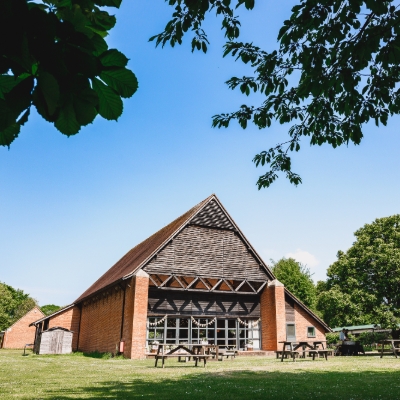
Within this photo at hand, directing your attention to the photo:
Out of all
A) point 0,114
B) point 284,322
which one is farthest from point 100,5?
point 284,322

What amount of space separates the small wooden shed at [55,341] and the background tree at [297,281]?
110 ft

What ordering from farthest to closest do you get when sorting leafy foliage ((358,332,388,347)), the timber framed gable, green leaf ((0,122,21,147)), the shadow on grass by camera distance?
leafy foliage ((358,332,388,347)) < the timber framed gable < the shadow on grass < green leaf ((0,122,21,147))

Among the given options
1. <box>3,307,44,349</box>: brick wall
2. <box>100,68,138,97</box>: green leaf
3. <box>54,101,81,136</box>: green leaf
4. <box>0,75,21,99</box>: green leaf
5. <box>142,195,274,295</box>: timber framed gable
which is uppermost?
<box>142,195,274,295</box>: timber framed gable

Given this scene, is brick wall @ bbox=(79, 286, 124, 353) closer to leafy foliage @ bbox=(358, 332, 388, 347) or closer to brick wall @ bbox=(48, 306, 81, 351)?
brick wall @ bbox=(48, 306, 81, 351)

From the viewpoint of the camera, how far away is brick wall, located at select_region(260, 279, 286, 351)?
24.2m

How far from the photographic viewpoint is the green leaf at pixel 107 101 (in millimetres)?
1578

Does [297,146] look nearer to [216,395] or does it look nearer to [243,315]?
[216,395]

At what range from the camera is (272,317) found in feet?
81.2

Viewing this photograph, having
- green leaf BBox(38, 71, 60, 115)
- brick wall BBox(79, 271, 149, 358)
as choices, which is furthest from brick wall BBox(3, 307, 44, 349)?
green leaf BBox(38, 71, 60, 115)

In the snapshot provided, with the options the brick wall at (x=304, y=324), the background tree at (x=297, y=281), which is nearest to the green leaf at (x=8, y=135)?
the brick wall at (x=304, y=324)

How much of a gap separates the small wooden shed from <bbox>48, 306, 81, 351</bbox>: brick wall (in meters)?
2.29

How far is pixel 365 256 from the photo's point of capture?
1320 inches

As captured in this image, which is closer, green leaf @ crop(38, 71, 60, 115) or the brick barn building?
green leaf @ crop(38, 71, 60, 115)

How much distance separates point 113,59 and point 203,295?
24.3 meters
